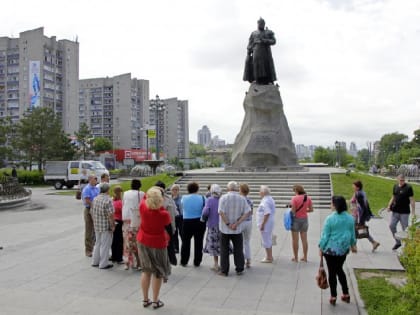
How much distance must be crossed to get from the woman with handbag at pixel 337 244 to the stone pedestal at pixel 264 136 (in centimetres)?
1709

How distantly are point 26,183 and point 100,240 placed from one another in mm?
29767

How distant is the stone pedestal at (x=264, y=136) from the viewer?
75.8 ft

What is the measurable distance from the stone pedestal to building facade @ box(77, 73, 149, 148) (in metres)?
67.6

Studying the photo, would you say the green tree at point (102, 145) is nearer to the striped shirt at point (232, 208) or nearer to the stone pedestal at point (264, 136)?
the stone pedestal at point (264, 136)

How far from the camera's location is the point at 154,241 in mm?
5227

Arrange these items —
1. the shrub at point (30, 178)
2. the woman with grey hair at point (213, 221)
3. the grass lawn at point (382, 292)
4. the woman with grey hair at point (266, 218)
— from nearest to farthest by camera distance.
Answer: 1. the grass lawn at point (382, 292)
2. the woman with grey hair at point (213, 221)
3. the woman with grey hair at point (266, 218)
4. the shrub at point (30, 178)

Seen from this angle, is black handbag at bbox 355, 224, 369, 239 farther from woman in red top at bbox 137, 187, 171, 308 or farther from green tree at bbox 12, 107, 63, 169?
green tree at bbox 12, 107, 63, 169

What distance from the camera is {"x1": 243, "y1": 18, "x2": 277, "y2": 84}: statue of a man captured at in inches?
945

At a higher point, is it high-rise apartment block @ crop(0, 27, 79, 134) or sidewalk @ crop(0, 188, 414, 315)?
high-rise apartment block @ crop(0, 27, 79, 134)

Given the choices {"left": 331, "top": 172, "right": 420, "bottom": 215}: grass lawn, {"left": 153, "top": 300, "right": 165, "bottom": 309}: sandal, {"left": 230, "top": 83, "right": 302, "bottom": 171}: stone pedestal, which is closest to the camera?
{"left": 153, "top": 300, "right": 165, "bottom": 309}: sandal

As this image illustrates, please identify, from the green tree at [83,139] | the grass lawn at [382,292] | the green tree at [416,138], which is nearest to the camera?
the grass lawn at [382,292]

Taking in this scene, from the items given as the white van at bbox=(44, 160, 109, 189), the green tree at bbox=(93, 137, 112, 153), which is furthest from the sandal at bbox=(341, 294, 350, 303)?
the green tree at bbox=(93, 137, 112, 153)

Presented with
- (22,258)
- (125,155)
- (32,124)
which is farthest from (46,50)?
(22,258)

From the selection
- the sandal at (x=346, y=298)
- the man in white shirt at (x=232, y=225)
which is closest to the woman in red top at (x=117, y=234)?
the man in white shirt at (x=232, y=225)
